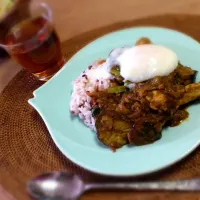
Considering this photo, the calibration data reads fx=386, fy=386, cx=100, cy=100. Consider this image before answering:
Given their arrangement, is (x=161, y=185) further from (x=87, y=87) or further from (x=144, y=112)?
(x=87, y=87)

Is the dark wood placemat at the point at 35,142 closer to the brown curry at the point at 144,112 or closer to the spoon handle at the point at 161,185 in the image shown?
the spoon handle at the point at 161,185

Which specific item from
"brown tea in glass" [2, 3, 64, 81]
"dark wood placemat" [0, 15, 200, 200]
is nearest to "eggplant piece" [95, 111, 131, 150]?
"dark wood placemat" [0, 15, 200, 200]

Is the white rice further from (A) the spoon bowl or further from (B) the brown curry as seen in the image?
(A) the spoon bowl

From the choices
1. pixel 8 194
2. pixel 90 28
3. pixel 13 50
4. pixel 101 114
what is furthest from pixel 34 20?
pixel 8 194

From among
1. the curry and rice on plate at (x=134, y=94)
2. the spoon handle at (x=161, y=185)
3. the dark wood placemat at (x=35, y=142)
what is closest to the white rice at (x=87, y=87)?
the curry and rice on plate at (x=134, y=94)

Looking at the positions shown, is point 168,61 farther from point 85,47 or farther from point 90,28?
point 90,28
